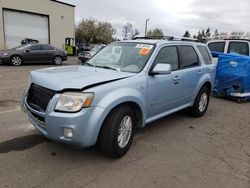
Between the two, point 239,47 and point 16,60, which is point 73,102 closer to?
A: point 239,47

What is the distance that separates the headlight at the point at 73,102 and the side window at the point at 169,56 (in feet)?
5.61

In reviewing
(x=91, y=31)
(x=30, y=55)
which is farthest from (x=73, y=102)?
(x=91, y=31)

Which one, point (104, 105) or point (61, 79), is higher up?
point (61, 79)

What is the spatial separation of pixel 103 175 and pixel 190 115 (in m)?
3.38

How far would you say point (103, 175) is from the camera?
3219mm

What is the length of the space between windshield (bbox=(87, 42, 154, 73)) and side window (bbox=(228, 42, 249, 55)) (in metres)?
6.09

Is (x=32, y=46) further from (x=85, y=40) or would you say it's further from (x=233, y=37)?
(x=85, y=40)

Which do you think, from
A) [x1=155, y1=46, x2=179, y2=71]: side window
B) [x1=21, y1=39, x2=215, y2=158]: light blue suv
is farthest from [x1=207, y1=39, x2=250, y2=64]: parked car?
[x1=155, y1=46, x2=179, y2=71]: side window

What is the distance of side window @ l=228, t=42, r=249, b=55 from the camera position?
29.8ft

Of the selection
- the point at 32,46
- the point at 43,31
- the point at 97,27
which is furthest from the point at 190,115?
the point at 97,27

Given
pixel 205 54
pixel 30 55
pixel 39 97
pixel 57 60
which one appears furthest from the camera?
pixel 57 60

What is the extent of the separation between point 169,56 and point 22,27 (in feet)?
84.7

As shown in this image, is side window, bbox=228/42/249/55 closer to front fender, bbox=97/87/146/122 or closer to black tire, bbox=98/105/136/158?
front fender, bbox=97/87/146/122

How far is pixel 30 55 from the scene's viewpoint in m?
15.6
